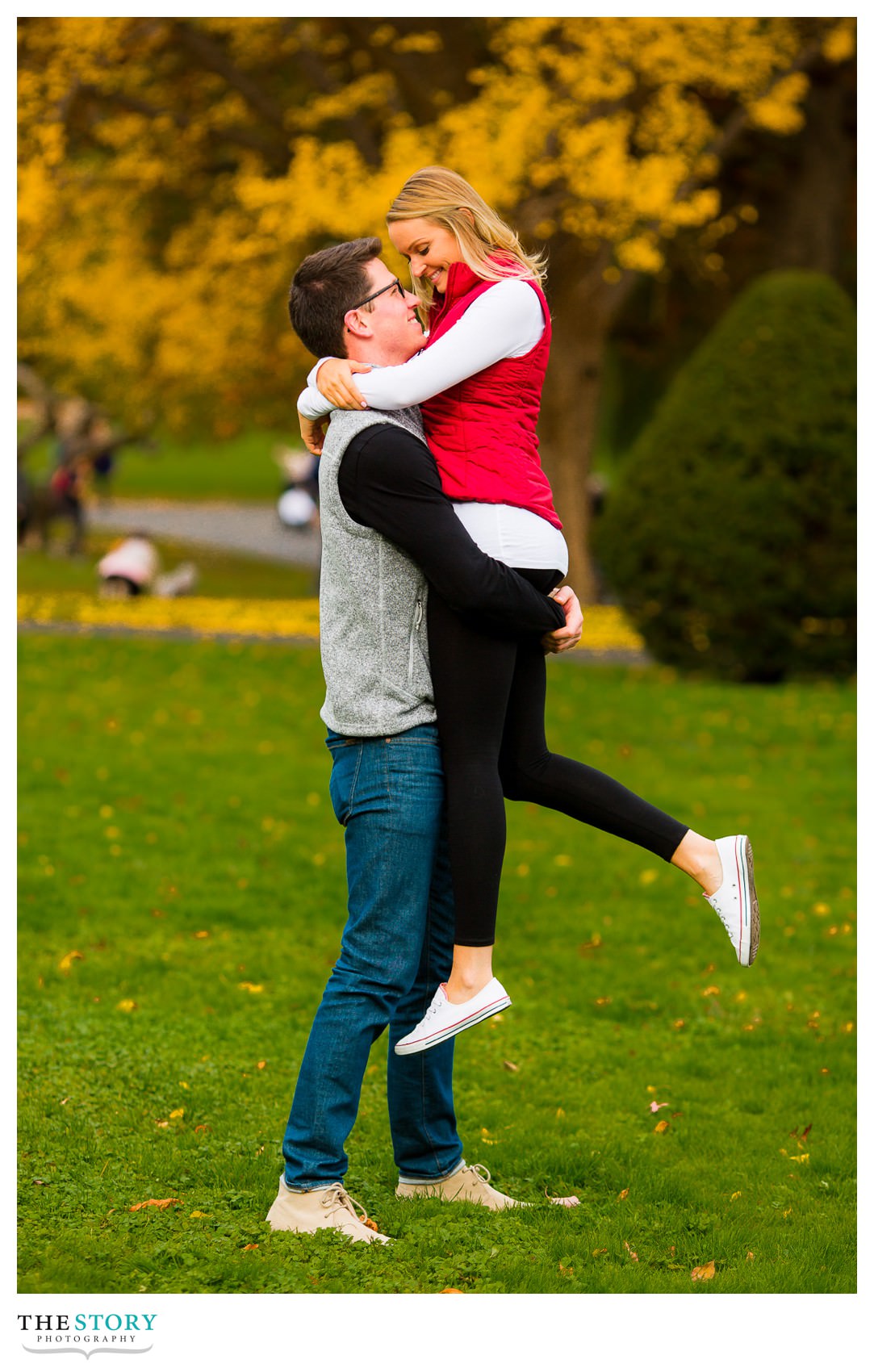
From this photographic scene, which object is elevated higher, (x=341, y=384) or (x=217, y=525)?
(x=341, y=384)

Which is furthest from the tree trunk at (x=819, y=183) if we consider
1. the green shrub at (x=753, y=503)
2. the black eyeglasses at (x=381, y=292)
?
the black eyeglasses at (x=381, y=292)

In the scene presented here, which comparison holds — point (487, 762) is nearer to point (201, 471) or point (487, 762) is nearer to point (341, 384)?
point (341, 384)

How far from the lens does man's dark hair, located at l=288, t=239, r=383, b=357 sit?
11.9ft

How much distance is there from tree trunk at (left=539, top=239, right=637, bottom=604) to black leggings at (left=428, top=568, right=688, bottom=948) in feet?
42.4

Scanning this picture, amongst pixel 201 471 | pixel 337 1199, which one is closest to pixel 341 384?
pixel 337 1199

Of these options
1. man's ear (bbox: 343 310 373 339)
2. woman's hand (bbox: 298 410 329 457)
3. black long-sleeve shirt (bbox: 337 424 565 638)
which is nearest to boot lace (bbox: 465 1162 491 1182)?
black long-sleeve shirt (bbox: 337 424 565 638)

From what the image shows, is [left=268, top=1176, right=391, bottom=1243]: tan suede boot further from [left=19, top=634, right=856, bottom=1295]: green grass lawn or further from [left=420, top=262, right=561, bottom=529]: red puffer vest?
[left=420, top=262, right=561, bottom=529]: red puffer vest

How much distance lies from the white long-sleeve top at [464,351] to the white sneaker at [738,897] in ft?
4.12

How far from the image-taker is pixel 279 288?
1866 centimetres

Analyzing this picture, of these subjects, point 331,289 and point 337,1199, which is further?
point 337,1199

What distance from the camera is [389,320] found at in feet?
12.1

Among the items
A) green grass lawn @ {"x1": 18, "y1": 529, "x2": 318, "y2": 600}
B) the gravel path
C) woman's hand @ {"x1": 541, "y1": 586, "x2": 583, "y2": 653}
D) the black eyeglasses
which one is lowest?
the gravel path

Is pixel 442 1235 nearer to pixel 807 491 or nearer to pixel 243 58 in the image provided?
pixel 807 491
